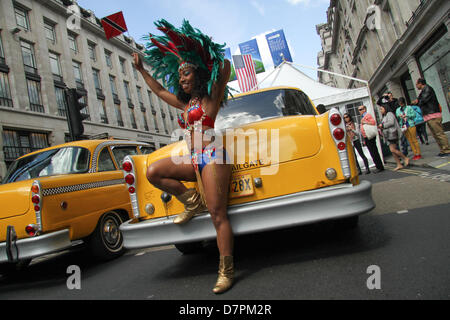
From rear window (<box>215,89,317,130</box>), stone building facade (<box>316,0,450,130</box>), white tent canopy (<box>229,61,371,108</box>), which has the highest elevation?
stone building facade (<box>316,0,450,130</box>)

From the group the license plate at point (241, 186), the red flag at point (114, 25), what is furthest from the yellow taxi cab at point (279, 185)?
the red flag at point (114, 25)

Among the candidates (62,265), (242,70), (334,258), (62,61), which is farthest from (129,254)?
(62,61)

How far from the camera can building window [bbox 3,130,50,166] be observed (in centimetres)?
1792

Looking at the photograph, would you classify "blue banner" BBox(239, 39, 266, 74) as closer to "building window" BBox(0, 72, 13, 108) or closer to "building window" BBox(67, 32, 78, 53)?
"building window" BBox(67, 32, 78, 53)

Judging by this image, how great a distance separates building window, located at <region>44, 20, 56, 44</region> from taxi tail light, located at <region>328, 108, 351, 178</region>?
26642 mm

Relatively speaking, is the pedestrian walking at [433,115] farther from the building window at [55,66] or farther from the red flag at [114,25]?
the building window at [55,66]

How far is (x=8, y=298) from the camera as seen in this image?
3057mm

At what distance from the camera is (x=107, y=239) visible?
4090 mm

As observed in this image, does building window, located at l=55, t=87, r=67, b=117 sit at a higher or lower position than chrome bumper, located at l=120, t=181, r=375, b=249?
higher

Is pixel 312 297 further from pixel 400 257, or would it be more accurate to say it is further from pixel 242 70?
pixel 242 70

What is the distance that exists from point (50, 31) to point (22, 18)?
244cm

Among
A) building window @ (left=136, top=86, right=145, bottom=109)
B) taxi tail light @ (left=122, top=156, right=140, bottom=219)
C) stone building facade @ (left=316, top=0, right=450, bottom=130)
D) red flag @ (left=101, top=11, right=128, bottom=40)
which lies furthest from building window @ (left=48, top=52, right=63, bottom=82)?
taxi tail light @ (left=122, top=156, right=140, bottom=219)

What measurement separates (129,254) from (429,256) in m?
3.59

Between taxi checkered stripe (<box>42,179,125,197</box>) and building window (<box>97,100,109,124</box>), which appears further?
building window (<box>97,100,109,124</box>)
